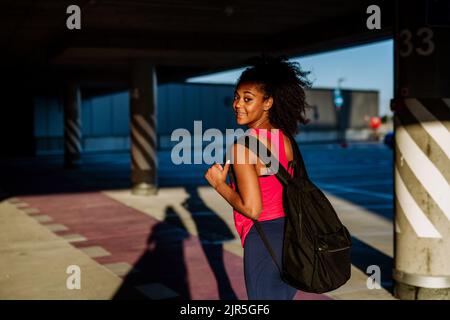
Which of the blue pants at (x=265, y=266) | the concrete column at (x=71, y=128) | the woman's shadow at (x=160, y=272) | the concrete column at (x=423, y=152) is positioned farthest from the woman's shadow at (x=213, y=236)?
the concrete column at (x=71, y=128)

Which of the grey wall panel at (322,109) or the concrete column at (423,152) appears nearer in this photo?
the concrete column at (423,152)

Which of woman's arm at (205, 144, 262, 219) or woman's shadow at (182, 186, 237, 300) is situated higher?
woman's arm at (205, 144, 262, 219)

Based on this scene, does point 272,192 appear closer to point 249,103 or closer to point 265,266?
point 265,266

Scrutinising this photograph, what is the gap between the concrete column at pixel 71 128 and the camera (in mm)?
24406

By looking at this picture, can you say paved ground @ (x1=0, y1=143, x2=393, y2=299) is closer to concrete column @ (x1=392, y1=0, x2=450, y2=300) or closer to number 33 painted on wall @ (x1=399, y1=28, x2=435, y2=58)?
concrete column @ (x1=392, y1=0, x2=450, y2=300)

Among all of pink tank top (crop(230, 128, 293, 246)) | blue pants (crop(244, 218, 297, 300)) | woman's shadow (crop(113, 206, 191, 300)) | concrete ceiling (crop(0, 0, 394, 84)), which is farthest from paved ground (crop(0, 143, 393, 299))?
concrete ceiling (crop(0, 0, 394, 84))

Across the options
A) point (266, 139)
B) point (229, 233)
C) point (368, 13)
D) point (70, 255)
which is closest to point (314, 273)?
point (266, 139)

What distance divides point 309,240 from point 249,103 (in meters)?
0.85

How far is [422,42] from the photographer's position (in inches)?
228

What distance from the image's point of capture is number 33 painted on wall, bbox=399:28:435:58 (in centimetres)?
575

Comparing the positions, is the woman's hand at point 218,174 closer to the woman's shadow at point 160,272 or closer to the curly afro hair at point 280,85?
the curly afro hair at point 280,85

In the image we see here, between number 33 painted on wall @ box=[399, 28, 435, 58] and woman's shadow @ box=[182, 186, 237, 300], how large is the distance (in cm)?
332

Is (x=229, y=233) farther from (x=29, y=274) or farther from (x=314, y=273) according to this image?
(x=314, y=273)
